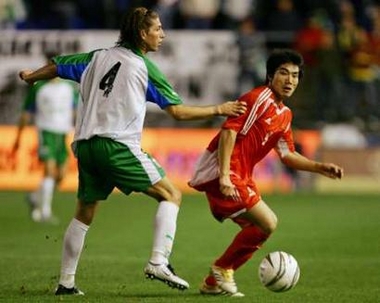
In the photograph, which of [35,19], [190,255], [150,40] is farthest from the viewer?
[35,19]

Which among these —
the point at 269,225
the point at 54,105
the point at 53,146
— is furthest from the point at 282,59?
the point at 54,105

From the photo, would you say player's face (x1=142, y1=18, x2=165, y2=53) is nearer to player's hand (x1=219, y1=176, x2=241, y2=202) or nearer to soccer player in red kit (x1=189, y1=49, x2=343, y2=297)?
soccer player in red kit (x1=189, y1=49, x2=343, y2=297)

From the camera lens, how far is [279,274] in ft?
31.3

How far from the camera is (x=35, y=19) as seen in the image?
25297 mm

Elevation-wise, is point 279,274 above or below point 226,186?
below

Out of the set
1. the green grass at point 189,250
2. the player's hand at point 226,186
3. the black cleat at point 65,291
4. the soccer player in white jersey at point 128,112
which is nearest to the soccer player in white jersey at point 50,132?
the green grass at point 189,250

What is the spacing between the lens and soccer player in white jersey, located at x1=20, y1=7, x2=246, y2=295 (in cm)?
946

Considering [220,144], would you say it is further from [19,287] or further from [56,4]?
[56,4]

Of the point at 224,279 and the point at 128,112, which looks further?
the point at 224,279

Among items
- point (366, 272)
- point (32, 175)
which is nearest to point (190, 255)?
point (366, 272)

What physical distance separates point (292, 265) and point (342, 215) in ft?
29.8

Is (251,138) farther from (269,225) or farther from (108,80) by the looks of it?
(108,80)

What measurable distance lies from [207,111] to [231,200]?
0.83 meters

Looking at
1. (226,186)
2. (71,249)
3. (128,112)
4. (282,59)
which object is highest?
(282,59)
